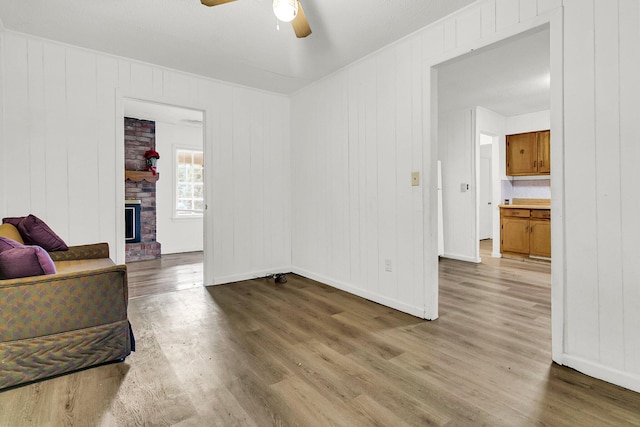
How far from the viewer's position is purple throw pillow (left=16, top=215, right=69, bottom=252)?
2676mm

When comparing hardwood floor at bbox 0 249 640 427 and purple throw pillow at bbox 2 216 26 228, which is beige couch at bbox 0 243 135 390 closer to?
hardwood floor at bbox 0 249 640 427

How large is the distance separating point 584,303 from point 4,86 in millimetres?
4848

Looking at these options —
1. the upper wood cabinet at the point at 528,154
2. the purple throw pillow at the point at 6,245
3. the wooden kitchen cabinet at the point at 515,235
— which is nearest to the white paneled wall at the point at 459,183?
the wooden kitchen cabinet at the point at 515,235

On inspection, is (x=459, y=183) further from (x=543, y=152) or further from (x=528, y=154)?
(x=543, y=152)

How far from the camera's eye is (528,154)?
6.07 metres

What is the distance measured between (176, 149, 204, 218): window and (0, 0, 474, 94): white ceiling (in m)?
3.57

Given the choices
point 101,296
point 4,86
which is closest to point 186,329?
point 101,296

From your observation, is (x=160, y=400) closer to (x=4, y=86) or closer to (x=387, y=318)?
(x=387, y=318)

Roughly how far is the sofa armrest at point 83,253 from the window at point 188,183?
12.4ft

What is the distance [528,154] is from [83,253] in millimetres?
6921

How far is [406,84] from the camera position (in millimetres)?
3074

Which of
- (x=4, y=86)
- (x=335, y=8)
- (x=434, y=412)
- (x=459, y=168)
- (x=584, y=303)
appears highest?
(x=335, y=8)

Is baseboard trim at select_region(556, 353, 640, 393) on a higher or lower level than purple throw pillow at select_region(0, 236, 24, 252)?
lower

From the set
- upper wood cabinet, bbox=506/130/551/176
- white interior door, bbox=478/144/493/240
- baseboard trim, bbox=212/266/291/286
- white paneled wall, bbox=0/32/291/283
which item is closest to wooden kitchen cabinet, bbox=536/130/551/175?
upper wood cabinet, bbox=506/130/551/176
